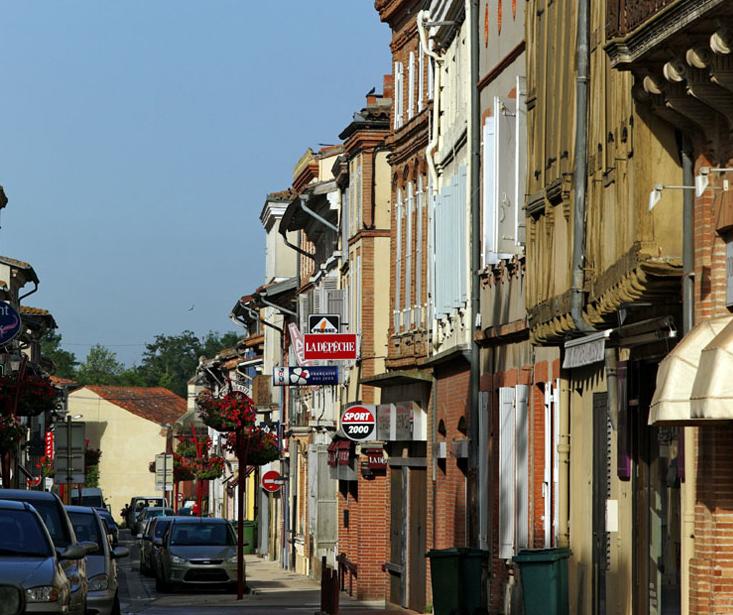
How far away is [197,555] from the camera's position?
42.2 m

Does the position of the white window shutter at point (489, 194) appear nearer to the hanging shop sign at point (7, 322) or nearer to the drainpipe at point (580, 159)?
the drainpipe at point (580, 159)

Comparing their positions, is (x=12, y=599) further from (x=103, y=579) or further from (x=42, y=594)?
(x=103, y=579)

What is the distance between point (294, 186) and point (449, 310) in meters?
32.3

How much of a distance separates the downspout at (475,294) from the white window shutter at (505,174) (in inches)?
78.7

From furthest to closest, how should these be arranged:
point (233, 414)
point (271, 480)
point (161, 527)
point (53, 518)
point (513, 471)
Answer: point (271, 480)
point (161, 527)
point (233, 414)
point (513, 471)
point (53, 518)

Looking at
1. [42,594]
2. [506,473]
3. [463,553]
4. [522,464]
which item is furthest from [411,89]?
[42,594]

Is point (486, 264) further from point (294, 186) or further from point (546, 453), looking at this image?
point (294, 186)

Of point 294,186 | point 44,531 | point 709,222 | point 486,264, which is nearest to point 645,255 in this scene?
point 709,222

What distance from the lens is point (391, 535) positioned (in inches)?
1448

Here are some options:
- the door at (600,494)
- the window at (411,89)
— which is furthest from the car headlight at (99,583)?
the window at (411,89)

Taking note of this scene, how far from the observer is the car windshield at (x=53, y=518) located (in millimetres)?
20234

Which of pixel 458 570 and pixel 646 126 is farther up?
pixel 646 126

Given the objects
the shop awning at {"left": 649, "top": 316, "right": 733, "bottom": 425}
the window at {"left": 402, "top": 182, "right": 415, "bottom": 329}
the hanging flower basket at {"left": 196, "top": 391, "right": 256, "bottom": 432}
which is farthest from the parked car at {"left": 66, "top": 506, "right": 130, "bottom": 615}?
the hanging flower basket at {"left": 196, "top": 391, "right": 256, "bottom": 432}

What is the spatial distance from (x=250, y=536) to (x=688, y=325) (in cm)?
5383
